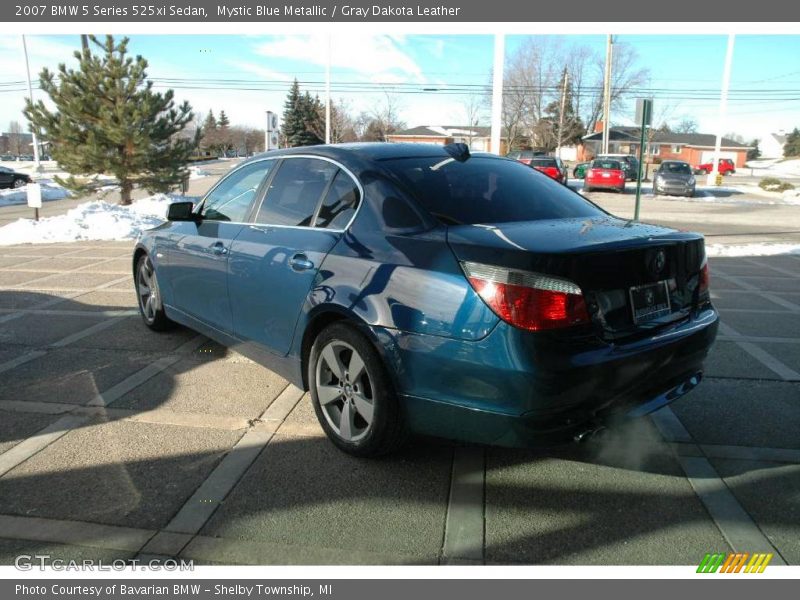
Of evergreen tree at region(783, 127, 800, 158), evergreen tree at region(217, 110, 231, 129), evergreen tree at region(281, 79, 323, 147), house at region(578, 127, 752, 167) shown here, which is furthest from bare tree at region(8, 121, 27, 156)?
evergreen tree at region(783, 127, 800, 158)

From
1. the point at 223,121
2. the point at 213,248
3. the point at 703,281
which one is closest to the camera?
the point at 703,281

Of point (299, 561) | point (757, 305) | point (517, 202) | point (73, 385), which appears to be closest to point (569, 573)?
point (299, 561)

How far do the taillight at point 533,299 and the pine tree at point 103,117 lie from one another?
1437cm

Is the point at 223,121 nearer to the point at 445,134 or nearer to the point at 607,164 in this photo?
the point at 445,134

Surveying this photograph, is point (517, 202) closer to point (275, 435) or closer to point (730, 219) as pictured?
point (275, 435)

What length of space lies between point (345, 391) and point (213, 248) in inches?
67.6

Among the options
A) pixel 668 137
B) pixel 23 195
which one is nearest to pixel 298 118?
pixel 23 195

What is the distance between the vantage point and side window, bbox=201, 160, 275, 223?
424cm

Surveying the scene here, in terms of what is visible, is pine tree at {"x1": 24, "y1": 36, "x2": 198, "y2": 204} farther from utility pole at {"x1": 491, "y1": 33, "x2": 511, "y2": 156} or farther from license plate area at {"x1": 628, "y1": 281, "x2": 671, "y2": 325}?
license plate area at {"x1": 628, "y1": 281, "x2": 671, "y2": 325}

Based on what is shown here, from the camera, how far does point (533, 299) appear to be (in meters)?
2.56

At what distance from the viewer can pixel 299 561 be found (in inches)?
98.0

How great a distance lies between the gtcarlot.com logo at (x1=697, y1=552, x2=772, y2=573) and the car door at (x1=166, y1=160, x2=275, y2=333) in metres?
3.11

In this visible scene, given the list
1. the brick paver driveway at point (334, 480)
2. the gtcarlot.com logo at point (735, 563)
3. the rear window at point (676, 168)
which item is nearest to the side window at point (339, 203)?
the brick paver driveway at point (334, 480)

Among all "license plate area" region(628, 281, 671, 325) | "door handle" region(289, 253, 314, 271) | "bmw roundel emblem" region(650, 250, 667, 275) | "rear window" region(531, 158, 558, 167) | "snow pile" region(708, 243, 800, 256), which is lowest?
"snow pile" region(708, 243, 800, 256)
